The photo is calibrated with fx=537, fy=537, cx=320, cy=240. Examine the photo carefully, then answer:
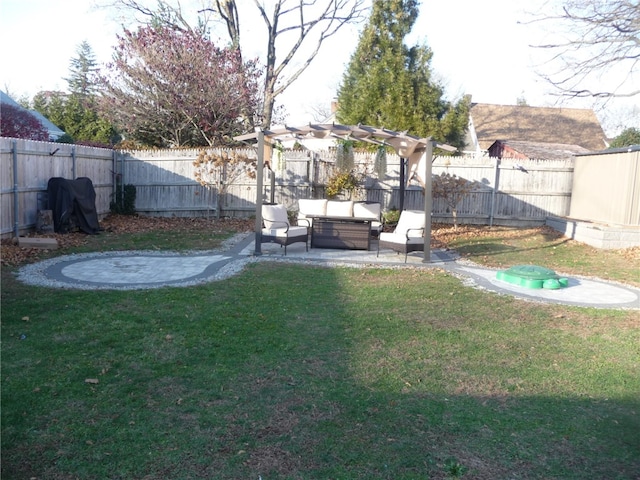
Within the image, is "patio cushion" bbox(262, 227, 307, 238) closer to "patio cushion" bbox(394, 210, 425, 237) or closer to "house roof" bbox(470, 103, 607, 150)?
"patio cushion" bbox(394, 210, 425, 237)

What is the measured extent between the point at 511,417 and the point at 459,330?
209 cm

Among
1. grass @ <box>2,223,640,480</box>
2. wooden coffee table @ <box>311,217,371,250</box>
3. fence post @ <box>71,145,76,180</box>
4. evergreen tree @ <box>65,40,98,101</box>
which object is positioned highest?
evergreen tree @ <box>65,40,98,101</box>

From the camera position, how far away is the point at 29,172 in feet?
38.5

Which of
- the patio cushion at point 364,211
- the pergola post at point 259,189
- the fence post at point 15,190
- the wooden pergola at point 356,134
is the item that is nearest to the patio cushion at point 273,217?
the pergola post at point 259,189

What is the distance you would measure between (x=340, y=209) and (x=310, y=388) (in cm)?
878

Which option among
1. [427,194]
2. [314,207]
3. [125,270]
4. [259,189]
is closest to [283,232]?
[259,189]

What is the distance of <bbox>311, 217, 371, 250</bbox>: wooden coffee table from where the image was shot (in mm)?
11523

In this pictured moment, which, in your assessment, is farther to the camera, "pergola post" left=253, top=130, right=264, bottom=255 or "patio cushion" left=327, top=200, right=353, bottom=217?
"patio cushion" left=327, top=200, right=353, bottom=217

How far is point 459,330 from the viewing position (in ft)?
19.6

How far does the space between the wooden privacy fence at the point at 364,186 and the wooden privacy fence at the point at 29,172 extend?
6.34ft

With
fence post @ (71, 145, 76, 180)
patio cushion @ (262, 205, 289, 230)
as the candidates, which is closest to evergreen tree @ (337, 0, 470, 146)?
patio cushion @ (262, 205, 289, 230)

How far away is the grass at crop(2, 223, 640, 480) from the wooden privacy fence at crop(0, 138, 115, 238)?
191 inches

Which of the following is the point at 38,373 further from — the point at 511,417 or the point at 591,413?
the point at 591,413

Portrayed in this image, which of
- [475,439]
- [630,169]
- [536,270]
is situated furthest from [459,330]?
[630,169]
